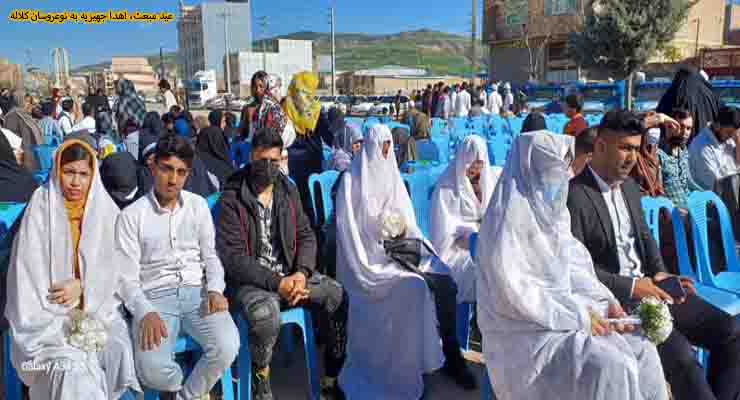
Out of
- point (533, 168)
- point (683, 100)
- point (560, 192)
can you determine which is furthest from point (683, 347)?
point (683, 100)

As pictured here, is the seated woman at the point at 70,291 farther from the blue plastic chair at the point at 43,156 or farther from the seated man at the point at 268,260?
the blue plastic chair at the point at 43,156

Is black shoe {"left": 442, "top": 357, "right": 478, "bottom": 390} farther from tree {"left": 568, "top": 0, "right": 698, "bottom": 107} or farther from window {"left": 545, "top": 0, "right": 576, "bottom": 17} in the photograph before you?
window {"left": 545, "top": 0, "right": 576, "bottom": 17}

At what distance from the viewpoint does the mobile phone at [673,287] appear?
244 centimetres

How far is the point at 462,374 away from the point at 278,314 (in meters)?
1.05

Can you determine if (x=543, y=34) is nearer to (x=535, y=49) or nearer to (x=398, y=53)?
(x=535, y=49)

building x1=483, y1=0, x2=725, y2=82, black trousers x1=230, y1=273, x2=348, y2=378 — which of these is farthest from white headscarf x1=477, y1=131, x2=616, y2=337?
building x1=483, y1=0, x2=725, y2=82

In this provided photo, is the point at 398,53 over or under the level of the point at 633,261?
over

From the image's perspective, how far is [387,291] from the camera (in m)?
2.90

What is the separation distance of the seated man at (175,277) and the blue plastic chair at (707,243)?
2409mm

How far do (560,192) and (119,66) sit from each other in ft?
241

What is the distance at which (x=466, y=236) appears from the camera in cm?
339

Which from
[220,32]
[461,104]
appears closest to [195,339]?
[461,104]

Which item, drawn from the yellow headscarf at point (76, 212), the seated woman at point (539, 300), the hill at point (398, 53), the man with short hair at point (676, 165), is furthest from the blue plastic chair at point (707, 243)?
the hill at point (398, 53)

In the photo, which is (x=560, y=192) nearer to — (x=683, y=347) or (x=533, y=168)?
(x=533, y=168)
